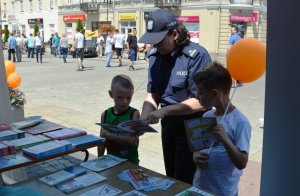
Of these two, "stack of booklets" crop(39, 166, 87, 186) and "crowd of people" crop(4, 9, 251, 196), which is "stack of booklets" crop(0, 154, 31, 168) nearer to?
"stack of booklets" crop(39, 166, 87, 186)

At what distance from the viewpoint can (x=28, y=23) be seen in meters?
43.7

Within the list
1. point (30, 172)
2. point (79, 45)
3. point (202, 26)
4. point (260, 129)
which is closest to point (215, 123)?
point (30, 172)

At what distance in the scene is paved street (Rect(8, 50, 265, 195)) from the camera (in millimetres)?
4704

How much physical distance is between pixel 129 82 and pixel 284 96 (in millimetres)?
1357

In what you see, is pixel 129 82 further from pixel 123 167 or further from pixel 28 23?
pixel 28 23

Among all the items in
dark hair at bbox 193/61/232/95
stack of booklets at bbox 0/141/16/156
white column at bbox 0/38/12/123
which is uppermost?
dark hair at bbox 193/61/232/95

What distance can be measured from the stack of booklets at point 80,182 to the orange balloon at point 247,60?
1.08 m

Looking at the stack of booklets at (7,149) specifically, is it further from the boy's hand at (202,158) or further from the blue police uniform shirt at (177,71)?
the boy's hand at (202,158)

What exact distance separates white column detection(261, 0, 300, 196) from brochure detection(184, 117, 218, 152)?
1.14 feet

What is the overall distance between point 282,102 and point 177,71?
1.08 meters

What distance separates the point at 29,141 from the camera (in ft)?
8.48

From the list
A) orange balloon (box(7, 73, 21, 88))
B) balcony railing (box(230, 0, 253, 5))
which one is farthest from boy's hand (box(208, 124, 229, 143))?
balcony railing (box(230, 0, 253, 5))

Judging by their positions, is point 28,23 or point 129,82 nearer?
point 129,82

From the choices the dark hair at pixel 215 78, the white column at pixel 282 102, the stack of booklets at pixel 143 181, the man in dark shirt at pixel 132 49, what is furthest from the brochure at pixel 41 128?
the man in dark shirt at pixel 132 49
